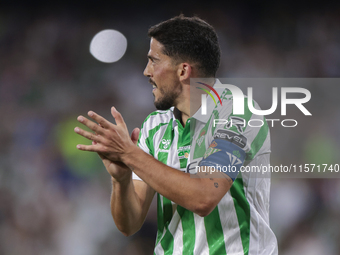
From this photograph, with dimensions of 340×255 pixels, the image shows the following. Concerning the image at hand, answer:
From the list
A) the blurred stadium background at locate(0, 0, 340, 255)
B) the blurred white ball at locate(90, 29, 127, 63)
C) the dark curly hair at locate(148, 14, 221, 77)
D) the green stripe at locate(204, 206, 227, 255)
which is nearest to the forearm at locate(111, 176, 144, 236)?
the green stripe at locate(204, 206, 227, 255)

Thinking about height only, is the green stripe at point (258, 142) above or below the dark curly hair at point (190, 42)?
below

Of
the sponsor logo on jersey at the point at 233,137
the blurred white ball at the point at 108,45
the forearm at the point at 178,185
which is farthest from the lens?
the blurred white ball at the point at 108,45

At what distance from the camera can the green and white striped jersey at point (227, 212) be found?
123 cm

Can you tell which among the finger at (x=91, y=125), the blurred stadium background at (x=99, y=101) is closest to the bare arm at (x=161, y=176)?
the finger at (x=91, y=125)

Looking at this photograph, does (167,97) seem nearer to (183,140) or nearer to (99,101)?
(183,140)

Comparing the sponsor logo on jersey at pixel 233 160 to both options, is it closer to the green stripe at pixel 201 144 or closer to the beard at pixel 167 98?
the green stripe at pixel 201 144

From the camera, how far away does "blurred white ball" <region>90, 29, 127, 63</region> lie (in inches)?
126

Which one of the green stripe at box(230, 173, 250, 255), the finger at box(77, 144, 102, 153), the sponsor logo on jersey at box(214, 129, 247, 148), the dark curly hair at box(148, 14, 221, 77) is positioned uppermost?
the dark curly hair at box(148, 14, 221, 77)

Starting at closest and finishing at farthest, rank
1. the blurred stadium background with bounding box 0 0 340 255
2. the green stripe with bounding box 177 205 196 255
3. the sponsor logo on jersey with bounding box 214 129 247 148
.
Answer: the sponsor logo on jersey with bounding box 214 129 247 148 → the green stripe with bounding box 177 205 196 255 → the blurred stadium background with bounding box 0 0 340 255

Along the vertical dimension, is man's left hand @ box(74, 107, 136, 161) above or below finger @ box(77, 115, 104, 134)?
below

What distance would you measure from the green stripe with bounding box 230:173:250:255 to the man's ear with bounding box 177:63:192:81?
49cm

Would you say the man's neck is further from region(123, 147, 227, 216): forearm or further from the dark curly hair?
region(123, 147, 227, 216): forearm

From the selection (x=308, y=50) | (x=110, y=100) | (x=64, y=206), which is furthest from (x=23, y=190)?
(x=308, y=50)

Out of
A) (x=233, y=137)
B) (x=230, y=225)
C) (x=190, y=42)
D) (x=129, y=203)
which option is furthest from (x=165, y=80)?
(x=230, y=225)
